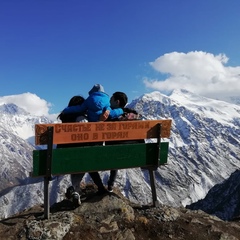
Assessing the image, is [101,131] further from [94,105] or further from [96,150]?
[94,105]

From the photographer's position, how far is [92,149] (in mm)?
12594

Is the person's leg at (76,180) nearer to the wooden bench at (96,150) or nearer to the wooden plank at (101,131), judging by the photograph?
the wooden bench at (96,150)

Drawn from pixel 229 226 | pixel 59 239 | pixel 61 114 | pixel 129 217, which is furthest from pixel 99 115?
pixel 229 226

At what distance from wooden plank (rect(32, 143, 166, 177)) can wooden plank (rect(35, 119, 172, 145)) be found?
0.31 meters

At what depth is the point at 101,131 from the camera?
42.2 ft

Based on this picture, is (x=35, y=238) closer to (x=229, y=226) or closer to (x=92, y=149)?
(x=92, y=149)

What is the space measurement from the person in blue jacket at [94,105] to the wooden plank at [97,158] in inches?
55.4

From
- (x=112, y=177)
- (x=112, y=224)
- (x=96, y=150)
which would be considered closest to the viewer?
(x=112, y=224)

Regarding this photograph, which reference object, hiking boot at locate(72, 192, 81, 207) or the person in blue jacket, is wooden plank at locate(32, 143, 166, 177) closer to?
hiking boot at locate(72, 192, 81, 207)

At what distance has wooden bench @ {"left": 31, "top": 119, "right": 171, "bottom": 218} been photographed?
39.4 feet

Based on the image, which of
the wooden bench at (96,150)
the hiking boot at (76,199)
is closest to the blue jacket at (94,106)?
the wooden bench at (96,150)

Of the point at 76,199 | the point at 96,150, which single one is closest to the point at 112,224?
the point at 76,199

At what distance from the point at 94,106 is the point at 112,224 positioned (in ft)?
13.1

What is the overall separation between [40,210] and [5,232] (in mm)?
3042
